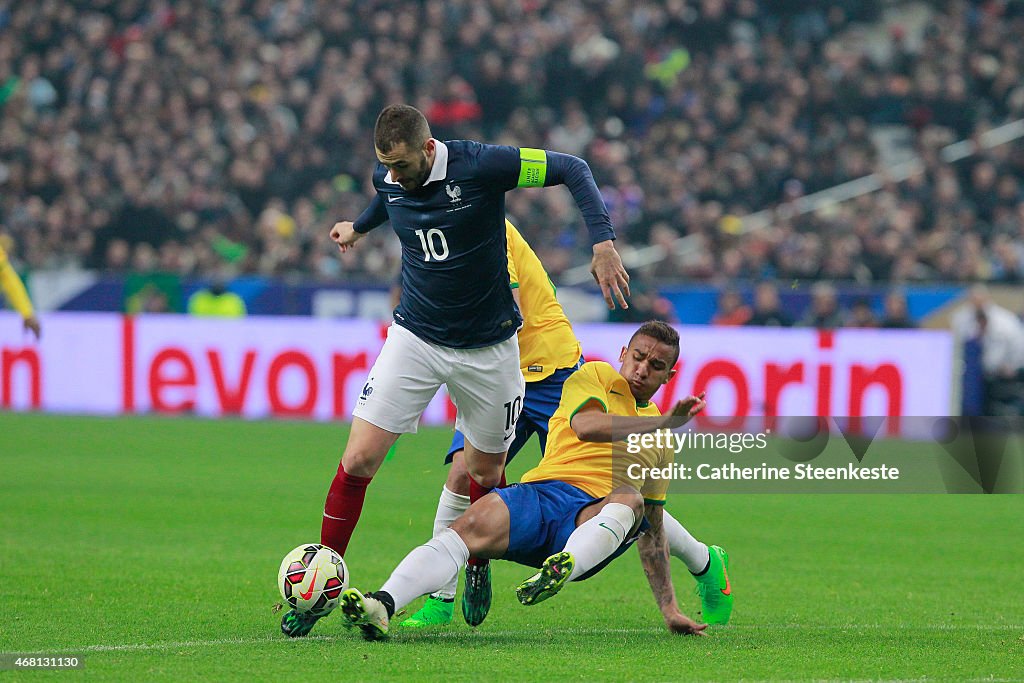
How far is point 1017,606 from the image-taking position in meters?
7.26

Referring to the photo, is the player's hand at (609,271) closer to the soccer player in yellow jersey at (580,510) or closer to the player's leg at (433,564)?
the soccer player in yellow jersey at (580,510)

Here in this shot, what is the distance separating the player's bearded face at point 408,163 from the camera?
5867 millimetres

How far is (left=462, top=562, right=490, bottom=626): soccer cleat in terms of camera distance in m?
6.25

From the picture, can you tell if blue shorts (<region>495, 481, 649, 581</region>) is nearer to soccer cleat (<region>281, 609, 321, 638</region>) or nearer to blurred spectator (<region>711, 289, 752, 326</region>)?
soccer cleat (<region>281, 609, 321, 638</region>)

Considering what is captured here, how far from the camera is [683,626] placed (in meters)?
6.18

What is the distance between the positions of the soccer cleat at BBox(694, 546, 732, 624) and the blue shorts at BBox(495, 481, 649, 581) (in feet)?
2.17

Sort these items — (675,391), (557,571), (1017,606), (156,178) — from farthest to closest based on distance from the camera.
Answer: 1. (156,178)
2. (675,391)
3. (1017,606)
4. (557,571)

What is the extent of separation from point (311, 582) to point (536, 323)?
2444 millimetres

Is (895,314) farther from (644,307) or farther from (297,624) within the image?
(297,624)

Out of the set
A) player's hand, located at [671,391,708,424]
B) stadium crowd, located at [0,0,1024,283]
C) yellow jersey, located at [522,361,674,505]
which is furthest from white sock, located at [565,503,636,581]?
stadium crowd, located at [0,0,1024,283]

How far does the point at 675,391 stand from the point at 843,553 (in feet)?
20.2

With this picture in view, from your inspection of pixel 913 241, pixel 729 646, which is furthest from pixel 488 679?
pixel 913 241

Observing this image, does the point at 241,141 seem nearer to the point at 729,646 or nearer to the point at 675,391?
the point at 675,391

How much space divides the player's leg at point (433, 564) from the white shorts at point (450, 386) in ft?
1.58
